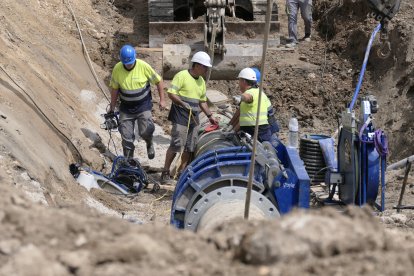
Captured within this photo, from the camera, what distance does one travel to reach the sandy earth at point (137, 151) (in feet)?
12.3

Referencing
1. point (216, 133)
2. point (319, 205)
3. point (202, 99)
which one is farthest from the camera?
point (202, 99)

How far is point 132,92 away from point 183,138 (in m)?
0.92

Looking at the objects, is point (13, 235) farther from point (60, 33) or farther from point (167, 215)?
point (60, 33)

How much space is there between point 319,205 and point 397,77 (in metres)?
5.15

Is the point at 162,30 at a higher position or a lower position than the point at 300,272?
higher

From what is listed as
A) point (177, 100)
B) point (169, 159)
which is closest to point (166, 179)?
point (169, 159)

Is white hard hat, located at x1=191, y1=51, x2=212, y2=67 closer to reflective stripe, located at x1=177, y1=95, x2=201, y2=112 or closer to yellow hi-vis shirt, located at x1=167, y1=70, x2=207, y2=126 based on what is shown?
yellow hi-vis shirt, located at x1=167, y1=70, x2=207, y2=126

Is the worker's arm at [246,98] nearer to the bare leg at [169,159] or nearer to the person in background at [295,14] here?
the bare leg at [169,159]

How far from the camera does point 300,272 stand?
3.59 m

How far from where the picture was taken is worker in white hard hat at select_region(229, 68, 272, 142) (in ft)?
29.6

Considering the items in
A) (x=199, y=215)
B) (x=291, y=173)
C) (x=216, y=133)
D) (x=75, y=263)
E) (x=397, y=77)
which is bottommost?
(x=75, y=263)

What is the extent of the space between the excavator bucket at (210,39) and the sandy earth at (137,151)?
0.40 metres

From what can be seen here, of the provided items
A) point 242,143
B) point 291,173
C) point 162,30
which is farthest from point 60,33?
point 291,173

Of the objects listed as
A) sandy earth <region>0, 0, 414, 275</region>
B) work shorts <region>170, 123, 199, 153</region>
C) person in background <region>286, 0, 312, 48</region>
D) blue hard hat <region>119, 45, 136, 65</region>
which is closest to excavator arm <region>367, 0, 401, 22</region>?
sandy earth <region>0, 0, 414, 275</region>
